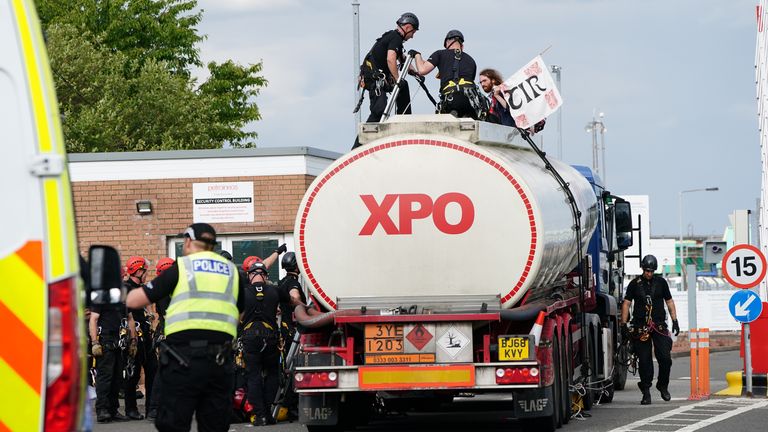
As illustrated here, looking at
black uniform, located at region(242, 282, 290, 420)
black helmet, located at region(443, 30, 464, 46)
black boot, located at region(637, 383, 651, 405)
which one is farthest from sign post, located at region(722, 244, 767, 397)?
black uniform, located at region(242, 282, 290, 420)

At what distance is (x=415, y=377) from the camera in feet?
43.9

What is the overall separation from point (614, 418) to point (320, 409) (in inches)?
156

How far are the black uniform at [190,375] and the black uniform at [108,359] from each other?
7.18m

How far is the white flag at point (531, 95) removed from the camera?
1880 centimetres

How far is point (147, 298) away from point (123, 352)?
784 centimetres

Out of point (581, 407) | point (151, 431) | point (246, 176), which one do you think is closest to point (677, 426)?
point (581, 407)

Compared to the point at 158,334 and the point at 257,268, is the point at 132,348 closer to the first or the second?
the point at 158,334

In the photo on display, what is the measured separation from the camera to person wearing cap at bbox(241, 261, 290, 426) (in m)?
16.2

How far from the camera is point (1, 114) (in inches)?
218

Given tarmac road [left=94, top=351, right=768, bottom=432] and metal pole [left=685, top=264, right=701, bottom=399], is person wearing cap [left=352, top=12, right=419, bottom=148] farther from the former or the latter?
metal pole [left=685, top=264, right=701, bottom=399]

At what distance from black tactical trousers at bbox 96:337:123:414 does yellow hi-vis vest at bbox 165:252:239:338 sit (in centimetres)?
725

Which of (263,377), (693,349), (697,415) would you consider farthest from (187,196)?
(697,415)

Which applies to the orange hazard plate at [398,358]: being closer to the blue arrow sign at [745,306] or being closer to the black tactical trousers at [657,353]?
the black tactical trousers at [657,353]

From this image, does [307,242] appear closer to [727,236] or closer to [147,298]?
[147,298]
